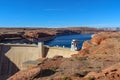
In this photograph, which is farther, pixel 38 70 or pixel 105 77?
pixel 38 70

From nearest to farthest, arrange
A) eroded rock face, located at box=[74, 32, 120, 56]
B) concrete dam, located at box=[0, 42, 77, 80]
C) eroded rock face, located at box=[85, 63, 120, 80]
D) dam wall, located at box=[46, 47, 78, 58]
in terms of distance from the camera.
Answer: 1. eroded rock face, located at box=[85, 63, 120, 80]
2. eroded rock face, located at box=[74, 32, 120, 56]
3. dam wall, located at box=[46, 47, 78, 58]
4. concrete dam, located at box=[0, 42, 77, 80]

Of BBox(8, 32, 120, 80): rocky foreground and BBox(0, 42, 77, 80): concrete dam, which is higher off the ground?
BBox(8, 32, 120, 80): rocky foreground

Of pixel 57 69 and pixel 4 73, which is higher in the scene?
pixel 57 69

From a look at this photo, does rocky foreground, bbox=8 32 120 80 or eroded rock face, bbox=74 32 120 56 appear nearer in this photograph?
rocky foreground, bbox=8 32 120 80

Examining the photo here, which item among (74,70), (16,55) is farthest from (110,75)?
(16,55)

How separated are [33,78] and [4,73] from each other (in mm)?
42021

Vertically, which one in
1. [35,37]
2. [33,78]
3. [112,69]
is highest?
[112,69]

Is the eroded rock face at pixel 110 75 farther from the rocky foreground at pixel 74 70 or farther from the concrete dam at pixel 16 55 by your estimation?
the concrete dam at pixel 16 55

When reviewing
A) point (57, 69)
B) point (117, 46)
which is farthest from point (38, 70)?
point (117, 46)

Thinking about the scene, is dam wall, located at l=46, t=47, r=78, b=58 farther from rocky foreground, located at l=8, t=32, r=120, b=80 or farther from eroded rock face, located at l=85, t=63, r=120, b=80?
eroded rock face, located at l=85, t=63, r=120, b=80

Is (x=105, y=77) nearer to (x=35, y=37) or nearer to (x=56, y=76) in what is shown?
(x=56, y=76)

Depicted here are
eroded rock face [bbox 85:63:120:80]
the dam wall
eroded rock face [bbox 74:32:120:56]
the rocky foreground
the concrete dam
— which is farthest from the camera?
the concrete dam

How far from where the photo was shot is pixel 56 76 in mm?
13578

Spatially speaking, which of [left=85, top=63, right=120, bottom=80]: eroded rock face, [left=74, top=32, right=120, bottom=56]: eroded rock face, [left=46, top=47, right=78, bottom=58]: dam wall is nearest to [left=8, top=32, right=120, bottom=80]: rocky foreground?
[left=85, top=63, right=120, bottom=80]: eroded rock face
